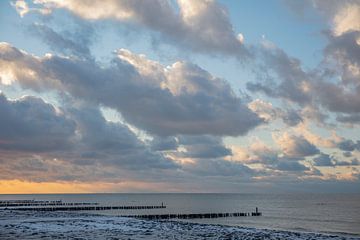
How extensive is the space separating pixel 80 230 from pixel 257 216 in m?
61.4

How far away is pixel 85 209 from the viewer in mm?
114250

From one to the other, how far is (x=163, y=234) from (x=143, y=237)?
378 cm

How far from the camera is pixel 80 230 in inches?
1845

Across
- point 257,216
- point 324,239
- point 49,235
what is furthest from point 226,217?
point 49,235

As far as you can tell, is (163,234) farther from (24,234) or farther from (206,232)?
(24,234)

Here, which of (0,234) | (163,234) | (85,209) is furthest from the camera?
(85,209)

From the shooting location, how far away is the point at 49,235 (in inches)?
1634

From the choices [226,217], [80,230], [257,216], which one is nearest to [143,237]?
[80,230]

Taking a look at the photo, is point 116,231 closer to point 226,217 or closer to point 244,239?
point 244,239

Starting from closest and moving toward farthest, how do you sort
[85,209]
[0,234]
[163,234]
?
[0,234]
[163,234]
[85,209]

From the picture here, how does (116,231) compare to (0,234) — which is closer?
(0,234)

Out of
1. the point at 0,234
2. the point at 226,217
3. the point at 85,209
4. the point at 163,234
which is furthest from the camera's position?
the point at 85,209

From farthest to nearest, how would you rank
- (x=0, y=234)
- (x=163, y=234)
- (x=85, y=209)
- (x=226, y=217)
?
1. (x=85, y=209)
2. (x=226, y=217)
3. (x=163, y=234)
4. (x=0, y=234)

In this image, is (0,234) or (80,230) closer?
(0,234)
